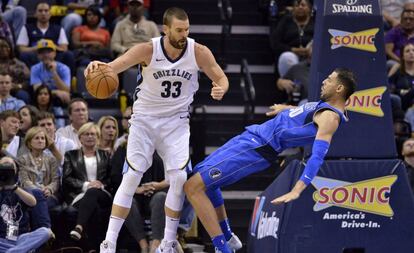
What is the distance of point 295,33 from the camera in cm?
Answer: 1823

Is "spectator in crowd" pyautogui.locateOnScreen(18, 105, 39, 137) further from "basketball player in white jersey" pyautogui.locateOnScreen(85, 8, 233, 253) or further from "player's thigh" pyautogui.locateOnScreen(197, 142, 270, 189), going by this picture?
"player's thigh" pyautogui.locateOnScreen(197, 142, 270, 189)

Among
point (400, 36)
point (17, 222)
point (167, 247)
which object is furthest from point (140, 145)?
point (400, 36)

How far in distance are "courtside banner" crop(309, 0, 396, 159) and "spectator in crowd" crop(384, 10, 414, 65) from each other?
566 centimetres

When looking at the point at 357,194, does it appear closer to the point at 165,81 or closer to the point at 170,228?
the point at 170,228

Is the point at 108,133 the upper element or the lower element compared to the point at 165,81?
lower

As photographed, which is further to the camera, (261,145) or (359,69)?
(359,69)

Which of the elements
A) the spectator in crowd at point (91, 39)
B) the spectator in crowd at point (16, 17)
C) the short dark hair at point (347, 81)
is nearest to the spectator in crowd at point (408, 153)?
the short dark hair at point (347, 81)

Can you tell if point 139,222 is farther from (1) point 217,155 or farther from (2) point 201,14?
(2) point 201,14

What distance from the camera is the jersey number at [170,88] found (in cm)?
1177

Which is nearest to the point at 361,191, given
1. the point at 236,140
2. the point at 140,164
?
the point at 236,140

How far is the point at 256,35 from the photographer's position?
62.6 ft

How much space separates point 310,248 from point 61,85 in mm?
6032

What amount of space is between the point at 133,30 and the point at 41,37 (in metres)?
1.51

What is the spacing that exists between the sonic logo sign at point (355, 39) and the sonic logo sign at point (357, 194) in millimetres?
1493
